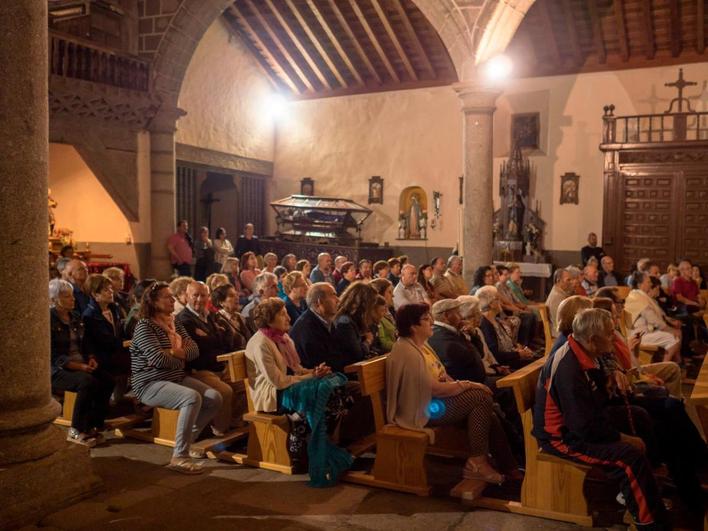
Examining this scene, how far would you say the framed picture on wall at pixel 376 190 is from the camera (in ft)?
55.9

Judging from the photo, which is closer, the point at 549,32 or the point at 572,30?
the point at 572,30

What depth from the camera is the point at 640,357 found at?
6926 millimetres

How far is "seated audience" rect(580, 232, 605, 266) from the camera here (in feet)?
45.1

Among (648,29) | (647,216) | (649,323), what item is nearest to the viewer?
(649,323)

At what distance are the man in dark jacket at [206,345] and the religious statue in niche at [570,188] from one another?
431 inches

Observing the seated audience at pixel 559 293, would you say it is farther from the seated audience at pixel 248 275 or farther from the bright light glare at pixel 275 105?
the bright light glare at pixel 275 105

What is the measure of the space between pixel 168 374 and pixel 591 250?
1074cm

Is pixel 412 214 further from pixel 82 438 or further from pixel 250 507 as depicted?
pixel 250 507

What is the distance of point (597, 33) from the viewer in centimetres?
1388

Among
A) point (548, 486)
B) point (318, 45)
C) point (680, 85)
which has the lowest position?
point (548, 486)

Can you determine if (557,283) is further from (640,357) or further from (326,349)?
(326,349)

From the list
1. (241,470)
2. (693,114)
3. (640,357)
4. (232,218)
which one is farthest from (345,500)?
(232,218)

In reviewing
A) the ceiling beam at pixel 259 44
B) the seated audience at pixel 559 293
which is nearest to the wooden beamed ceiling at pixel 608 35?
the ceiling beam at pixel 259 44

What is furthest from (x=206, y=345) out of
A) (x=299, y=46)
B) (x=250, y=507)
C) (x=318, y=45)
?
(x=299, y=46)
